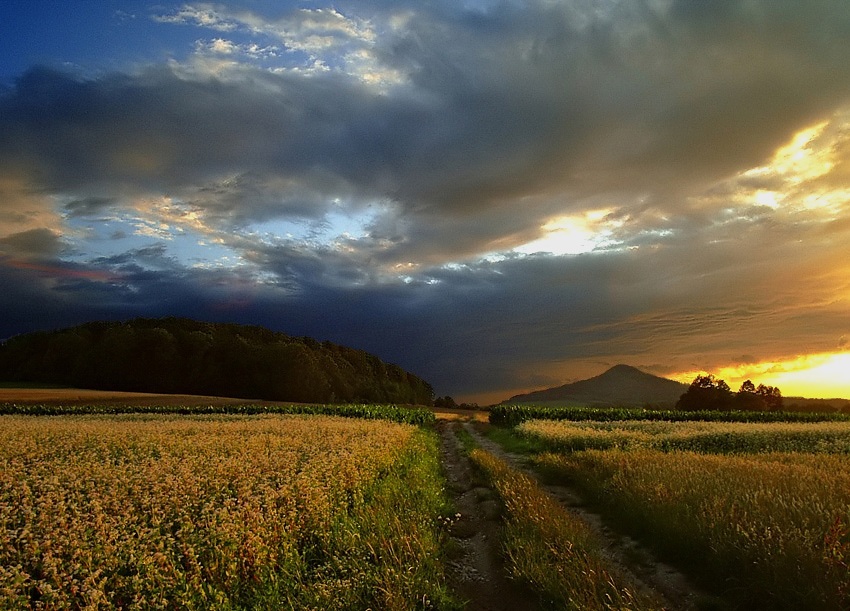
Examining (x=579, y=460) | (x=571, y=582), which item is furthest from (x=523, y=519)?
(x=579, y=460)

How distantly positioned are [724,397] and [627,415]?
38518mm

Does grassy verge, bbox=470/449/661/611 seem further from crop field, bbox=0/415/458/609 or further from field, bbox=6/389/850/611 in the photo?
crop field, bbox=0/415/458/609

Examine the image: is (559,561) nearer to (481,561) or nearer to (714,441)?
(481,561)

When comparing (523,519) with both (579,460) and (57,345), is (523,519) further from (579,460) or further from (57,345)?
(57,345)

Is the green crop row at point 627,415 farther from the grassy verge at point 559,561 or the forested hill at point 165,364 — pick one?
the forested hill at point 165,364

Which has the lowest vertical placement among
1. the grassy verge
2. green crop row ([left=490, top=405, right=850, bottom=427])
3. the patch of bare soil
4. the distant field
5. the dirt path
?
green crop row ([left=490, top=405, right=850, bottom=427])

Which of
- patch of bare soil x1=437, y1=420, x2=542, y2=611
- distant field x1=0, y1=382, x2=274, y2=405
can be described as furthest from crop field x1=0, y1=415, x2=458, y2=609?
distant field x1=0, y1=382, x2=274, y2=405

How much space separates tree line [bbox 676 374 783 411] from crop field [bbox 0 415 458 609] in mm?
85900

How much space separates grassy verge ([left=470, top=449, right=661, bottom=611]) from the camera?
22.5 ft

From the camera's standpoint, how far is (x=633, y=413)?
5938cm

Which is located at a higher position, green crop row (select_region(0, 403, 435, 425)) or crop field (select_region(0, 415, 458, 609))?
crop field (select_region(0, 415, 458, 609))

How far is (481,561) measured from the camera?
31.8 feet

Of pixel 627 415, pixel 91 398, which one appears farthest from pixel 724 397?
pixel 91 398

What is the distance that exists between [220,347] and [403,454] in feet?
303
